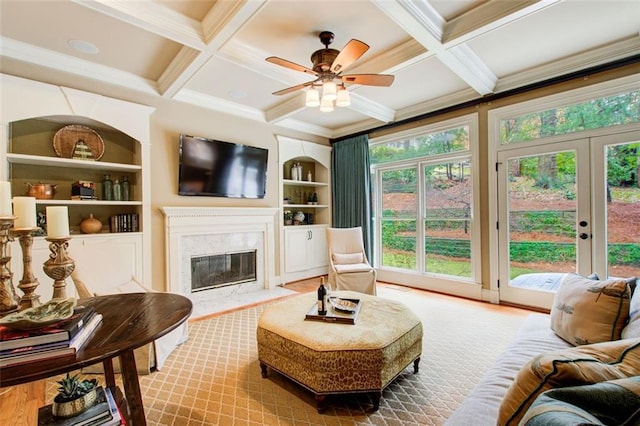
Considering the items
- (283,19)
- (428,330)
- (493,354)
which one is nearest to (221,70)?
(283,19)

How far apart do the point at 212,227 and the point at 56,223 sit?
8.63 feet

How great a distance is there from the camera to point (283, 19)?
2.40 meters

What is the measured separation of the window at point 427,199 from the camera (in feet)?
13.6

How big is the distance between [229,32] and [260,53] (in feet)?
1.84

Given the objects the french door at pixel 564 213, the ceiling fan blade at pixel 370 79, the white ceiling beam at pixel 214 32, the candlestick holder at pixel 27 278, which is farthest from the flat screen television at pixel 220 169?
the french door at pixel 564 213

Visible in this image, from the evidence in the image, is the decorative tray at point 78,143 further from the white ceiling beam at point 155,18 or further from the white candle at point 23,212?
the white candle at point 23,212

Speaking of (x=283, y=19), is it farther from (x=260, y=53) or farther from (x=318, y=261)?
(x=318, y=261)

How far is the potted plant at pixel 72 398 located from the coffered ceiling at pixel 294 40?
2.32m

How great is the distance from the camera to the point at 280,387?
2021 millimetres

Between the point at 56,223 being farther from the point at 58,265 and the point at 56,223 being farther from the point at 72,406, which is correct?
the point at 72,406

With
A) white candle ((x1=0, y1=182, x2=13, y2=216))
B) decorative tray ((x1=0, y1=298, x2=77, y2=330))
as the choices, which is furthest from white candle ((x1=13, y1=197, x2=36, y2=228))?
decorative tray ((x1=0, y1=298, x2=77, y2=330))

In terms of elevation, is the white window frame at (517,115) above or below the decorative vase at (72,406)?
above

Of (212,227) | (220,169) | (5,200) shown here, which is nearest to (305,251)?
(212,227)

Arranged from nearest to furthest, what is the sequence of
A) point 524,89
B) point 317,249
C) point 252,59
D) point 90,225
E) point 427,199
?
point 252,59
point 90,225
point 524,89
point 427,199
point 317,249
